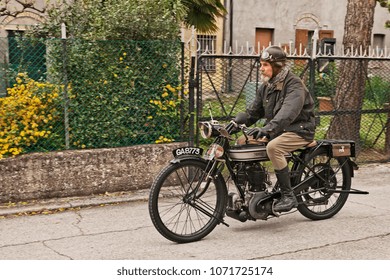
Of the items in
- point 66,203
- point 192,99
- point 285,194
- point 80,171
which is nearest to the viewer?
point 285,194

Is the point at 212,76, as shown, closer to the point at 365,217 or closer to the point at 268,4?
the point at 365,217

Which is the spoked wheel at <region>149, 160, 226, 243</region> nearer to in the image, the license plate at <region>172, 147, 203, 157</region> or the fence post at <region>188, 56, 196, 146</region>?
the license plate at <region>172, 147, 203, 157</region>

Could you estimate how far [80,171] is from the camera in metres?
7.51

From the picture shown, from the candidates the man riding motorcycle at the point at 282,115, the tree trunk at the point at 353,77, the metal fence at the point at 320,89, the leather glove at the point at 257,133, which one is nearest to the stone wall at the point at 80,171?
the metal fence at the point at 320,89

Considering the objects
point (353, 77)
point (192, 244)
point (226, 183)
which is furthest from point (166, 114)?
point (353, 77)

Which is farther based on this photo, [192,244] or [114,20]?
[114,20]

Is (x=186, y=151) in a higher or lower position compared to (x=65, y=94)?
lower

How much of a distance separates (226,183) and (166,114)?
8.70 ft

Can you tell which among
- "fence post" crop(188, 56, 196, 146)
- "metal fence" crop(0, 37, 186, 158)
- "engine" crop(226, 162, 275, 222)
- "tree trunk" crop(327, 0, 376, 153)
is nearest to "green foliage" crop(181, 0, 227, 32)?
"tree trunk" crop(327, 0, 376, 153)

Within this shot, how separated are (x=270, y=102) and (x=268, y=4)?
1932 cm

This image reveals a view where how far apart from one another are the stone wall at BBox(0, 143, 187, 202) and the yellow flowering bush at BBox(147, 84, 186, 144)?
0.20 metres

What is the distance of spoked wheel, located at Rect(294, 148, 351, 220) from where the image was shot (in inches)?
243

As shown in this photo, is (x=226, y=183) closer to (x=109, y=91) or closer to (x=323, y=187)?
(x=323, y=187)

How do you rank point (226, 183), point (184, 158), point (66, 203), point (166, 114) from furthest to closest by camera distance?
point (166, 114) < point (66, 203) < point (226, 183) < point (184, 158)
